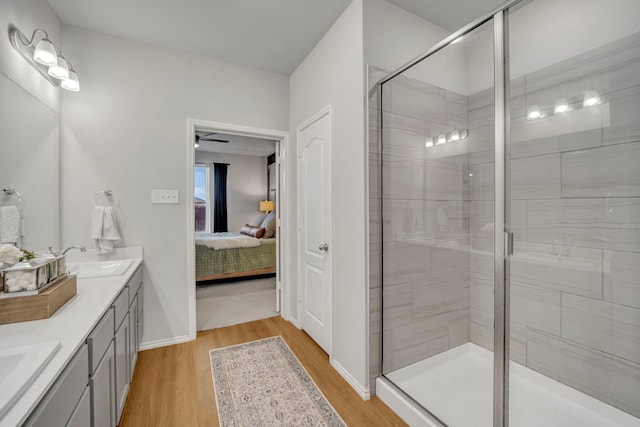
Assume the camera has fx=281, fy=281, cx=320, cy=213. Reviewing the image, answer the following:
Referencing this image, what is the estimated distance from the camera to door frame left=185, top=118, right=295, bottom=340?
2576 millimetres

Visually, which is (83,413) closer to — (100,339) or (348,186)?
(100,339)

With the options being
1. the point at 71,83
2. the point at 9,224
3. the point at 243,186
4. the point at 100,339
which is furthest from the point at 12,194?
the point at 243,186

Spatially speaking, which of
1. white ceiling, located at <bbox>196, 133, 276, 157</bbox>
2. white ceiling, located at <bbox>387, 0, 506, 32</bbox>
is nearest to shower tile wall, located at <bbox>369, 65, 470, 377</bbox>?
white ceiling, located at <bbox>387, 0, 506, 32</bbox>

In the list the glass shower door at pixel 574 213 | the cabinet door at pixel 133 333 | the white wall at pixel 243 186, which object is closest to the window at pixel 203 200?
the white wall at pixel 243 186

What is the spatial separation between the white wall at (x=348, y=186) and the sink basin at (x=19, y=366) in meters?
1.52

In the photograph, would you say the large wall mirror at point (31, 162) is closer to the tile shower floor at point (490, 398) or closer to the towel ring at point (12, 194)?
the towel ring at point (12, 194)

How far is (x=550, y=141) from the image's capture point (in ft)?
5.22

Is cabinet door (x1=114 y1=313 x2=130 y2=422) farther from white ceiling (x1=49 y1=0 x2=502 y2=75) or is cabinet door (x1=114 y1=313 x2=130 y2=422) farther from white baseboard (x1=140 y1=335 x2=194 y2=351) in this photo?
white ceiling (x1=49 y1=0 x2=502 y2=75)

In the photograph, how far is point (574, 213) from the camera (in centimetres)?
153

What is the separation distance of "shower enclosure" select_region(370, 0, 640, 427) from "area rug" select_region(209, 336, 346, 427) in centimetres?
48

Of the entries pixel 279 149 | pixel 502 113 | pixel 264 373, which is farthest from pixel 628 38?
pixel 264 373

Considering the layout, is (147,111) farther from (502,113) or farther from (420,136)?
(502,113)

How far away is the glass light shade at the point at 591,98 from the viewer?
1429 mm

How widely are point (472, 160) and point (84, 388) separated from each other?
7.22ft
